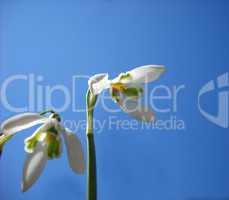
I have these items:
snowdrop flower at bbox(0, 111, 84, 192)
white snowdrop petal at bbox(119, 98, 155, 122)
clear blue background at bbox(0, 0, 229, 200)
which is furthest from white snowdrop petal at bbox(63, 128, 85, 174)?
clear blue background at bbox(0, 0, 229, 200)

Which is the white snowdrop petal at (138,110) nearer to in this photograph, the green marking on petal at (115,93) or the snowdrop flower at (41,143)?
the green marking on petal at (115,93)

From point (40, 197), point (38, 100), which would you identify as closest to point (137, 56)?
point (38, 100)

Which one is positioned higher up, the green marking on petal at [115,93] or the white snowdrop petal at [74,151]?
the green marking on petal at [115,93]

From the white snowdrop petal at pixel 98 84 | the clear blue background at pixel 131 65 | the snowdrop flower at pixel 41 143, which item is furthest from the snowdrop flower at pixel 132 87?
the clear blue background at pixel 131 65

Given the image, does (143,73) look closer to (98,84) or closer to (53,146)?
(98,84)

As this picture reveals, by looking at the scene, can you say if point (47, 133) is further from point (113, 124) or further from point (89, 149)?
point (113, 124)

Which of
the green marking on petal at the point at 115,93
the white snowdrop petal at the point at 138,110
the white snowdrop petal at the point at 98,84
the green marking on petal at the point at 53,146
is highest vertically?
the white snowdrop petal at the point at 98,84
